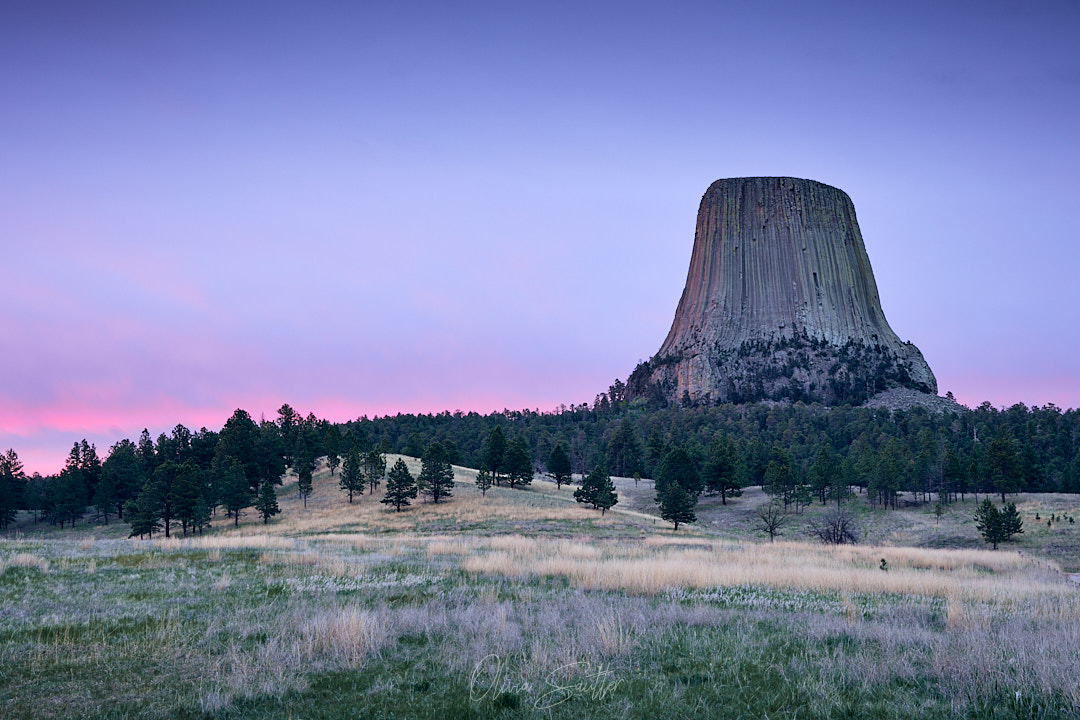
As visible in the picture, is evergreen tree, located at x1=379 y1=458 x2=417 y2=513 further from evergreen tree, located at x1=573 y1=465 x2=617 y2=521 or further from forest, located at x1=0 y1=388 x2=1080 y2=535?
evergreen tree, located at x1=573 y1=465 x2=617 y2=521

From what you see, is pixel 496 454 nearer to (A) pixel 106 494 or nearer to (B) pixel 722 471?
(B) pixel 722 471

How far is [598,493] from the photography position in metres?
62.6

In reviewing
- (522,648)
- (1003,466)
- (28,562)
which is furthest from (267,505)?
(1003,466)

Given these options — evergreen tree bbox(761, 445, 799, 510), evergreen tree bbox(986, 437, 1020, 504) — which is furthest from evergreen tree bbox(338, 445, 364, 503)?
evergreen tree bbox(986, 437, 1020, 504)

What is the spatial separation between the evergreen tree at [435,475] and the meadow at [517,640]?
42609 millimetres

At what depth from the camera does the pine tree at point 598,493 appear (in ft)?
200

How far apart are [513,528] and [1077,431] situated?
4355 inches

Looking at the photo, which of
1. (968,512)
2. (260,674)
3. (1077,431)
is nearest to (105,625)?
(260,674)

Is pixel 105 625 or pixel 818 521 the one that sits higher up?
pixel 105 625

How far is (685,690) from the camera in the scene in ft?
24.8

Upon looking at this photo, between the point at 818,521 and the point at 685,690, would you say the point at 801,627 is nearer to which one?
the point at 685,690

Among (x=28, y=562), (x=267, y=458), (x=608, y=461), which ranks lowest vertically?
(x=608, y=461)

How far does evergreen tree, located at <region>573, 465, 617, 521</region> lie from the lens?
6091cm

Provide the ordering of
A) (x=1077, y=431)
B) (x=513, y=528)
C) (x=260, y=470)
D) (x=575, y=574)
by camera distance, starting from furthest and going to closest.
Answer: (x=1077, y=431) < (x=260, y=470) < (x=513, y=528) < (x=575, y=574)
